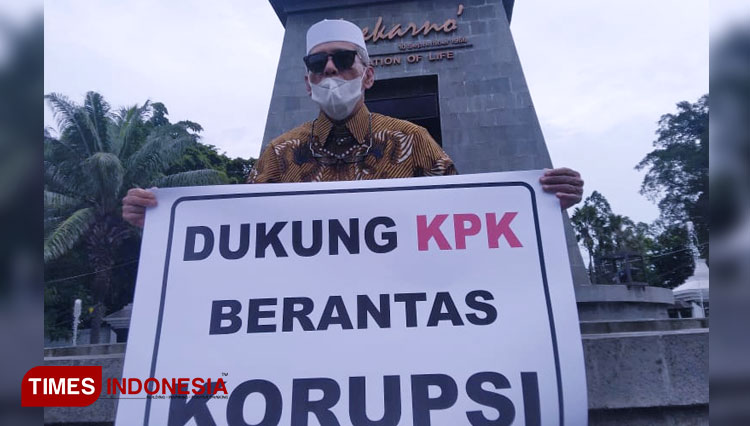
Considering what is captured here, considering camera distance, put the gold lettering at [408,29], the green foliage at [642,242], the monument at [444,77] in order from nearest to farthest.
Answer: the monument at [444,77] < the gold lettering at [408,29] < the green foliage at [642,242]

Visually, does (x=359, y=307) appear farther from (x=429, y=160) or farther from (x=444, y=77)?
(x=444, y=77)

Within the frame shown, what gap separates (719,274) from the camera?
1050mm

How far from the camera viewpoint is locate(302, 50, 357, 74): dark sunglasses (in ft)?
8.45

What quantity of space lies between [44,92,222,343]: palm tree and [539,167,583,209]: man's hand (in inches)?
577

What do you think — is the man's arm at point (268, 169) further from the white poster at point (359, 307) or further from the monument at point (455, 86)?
the monument at point (455, 86)

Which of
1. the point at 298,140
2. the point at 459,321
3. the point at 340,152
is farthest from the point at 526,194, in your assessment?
the point at 298,140

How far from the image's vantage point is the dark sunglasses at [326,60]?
101 inches

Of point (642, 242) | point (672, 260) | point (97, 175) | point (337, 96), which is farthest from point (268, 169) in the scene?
point (642, 242)

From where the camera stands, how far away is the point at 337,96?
100.0 inches

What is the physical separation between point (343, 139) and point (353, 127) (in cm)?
8

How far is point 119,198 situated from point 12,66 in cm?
1615

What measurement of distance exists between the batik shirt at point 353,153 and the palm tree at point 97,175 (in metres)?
13.4

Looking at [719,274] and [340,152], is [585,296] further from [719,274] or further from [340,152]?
[719,274]

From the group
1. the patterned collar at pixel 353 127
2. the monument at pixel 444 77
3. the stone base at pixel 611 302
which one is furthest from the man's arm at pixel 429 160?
the monument at pixel 444 77
